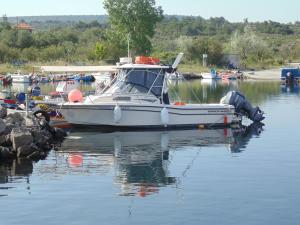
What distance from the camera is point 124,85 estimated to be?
3631 cm

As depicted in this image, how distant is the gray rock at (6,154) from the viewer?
26.6 metres

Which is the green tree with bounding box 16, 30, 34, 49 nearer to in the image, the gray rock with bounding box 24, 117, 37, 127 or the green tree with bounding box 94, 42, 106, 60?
the green tree with bounding box 94, 42, 106, 60

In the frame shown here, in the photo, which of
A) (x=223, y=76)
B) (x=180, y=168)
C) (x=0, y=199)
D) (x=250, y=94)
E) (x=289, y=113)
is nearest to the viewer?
(x=0, y=199)

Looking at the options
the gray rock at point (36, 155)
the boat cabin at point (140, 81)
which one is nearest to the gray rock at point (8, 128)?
the gray rock at point (36, 155)

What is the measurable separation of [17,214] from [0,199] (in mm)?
1828

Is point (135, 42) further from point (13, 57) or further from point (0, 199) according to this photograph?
point (0, 199)

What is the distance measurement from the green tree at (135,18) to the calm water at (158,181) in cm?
6932

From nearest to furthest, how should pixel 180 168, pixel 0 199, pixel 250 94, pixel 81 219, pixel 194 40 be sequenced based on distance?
pixel 81 219 → pixel 0 199 → pixel 180 168 → pixel 250 94 → pixel 194 40

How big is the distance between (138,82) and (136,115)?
5.76 feet

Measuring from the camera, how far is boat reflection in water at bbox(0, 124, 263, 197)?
24219 mm

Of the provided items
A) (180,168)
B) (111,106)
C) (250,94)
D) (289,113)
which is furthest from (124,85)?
(250,94)

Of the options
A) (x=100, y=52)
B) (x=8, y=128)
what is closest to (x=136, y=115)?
(x=8, y=128)

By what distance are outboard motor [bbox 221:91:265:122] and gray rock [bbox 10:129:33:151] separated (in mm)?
15718

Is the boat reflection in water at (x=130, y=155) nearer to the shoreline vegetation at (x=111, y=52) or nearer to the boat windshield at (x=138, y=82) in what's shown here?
the boat windshield at (x=138, y=82)
